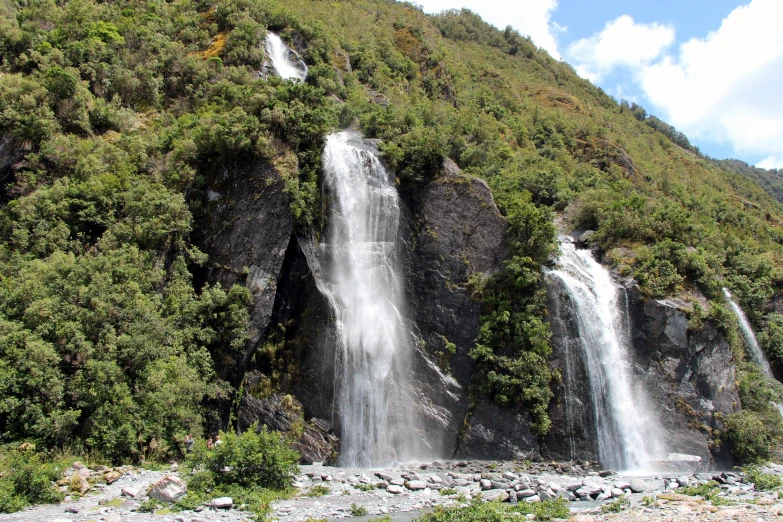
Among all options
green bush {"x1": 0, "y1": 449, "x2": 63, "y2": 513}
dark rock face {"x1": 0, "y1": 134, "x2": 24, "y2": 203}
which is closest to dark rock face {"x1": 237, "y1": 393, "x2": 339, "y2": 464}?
green bush {"x1": 0, "y1": 449, "x2": 63, "y2": 513}

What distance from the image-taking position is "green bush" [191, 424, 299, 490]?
583 inches

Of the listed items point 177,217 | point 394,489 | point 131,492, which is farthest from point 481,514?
point 177,217

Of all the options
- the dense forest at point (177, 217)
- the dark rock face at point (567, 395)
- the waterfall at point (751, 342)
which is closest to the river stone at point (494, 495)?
the dense forest at point (177, 217)

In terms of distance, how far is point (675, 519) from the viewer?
1255 centimetres

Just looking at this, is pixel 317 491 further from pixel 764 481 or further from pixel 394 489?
pixel 764 481

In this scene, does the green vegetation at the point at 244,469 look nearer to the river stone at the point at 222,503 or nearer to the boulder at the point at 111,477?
the river stone at the point at 222,503

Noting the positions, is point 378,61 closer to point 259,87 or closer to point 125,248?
point 259,87

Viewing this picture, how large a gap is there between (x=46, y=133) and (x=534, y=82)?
7372 centimetres

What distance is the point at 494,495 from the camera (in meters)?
16.6

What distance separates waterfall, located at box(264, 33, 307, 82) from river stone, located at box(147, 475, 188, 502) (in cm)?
3157

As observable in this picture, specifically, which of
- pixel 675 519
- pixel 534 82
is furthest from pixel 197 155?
pixel 534 82

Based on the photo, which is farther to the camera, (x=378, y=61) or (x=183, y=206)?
(x=378, y=61)

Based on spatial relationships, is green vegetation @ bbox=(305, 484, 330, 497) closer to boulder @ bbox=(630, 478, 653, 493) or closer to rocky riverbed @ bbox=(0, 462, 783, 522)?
rocky riverbed @ bbox=(0, 462, 783, 522)

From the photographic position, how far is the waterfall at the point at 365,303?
2195cm
